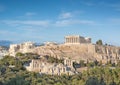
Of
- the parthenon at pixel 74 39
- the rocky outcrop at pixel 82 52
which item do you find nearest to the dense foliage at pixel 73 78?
the rocky outcrop at pixel 82 52

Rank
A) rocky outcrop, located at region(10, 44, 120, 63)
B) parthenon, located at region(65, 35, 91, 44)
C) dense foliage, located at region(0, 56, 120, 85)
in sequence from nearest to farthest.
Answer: dense foliage, located at region(0, 56, 120, 85)
rocky outcrop, located at region(10, 44, 120, 63)
parthenon, located at region(65, 35, 91, 44)

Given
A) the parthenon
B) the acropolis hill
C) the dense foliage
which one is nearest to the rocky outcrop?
the acropolis hill

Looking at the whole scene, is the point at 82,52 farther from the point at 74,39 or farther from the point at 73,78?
the point at 73,78

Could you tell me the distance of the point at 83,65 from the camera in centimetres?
3738

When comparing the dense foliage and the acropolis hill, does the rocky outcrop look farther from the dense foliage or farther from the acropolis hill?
the dense foliage

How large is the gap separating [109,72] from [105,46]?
67.6 ft

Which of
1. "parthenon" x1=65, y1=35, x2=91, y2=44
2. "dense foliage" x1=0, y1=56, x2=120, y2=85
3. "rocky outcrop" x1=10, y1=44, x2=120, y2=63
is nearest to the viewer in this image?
"dense foliage" x1=0, y1=56, x2=120, y2=85

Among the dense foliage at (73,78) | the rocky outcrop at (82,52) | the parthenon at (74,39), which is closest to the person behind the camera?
the dense foliage at (73,78)

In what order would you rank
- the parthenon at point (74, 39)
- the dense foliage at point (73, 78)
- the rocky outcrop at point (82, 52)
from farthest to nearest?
the parthenon at point (74, 39) < the rocky outcrop at point (82, 52) < the dense foliage at point (73, 78)

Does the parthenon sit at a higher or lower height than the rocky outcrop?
higher

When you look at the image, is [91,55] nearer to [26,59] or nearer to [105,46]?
[105,46]

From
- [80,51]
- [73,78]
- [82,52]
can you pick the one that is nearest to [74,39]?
[80,51]

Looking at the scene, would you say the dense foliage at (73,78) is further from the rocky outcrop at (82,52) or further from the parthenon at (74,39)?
the parthenon at (74,39)

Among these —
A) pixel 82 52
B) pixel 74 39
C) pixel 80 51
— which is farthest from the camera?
pixel 74 39
